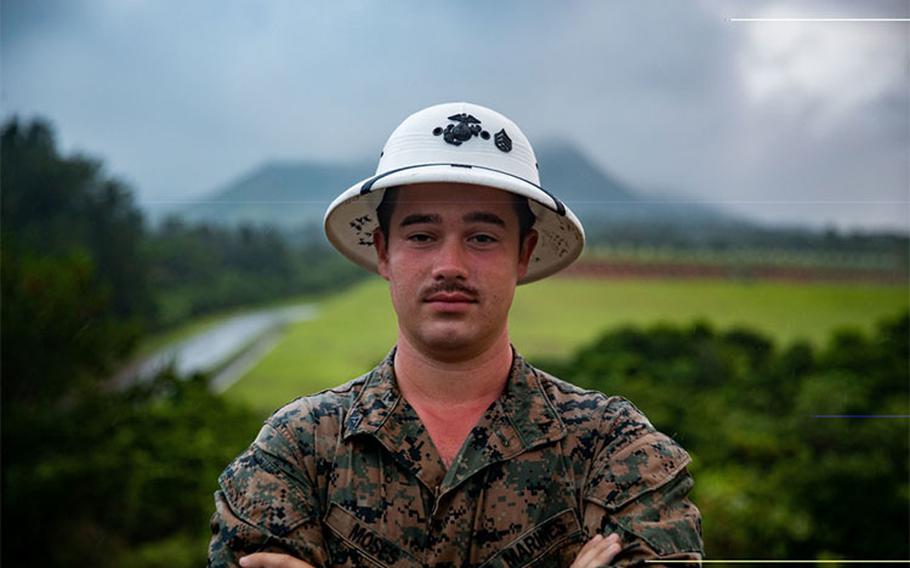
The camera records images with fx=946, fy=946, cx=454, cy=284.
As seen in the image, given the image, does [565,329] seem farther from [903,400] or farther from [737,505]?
[903,400]

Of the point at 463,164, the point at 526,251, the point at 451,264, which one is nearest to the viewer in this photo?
the point at 451,264

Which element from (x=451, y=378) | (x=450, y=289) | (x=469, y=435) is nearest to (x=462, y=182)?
(x=450, y=289)

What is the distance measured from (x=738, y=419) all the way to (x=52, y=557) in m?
9.07

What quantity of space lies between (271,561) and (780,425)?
10590 millimetres

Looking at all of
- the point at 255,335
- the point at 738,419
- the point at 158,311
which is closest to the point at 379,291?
the point at 255,335

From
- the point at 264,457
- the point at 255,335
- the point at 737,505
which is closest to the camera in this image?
the point at 264,457

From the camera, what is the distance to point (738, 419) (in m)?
12.1

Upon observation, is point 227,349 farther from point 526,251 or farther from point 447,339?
point 447,339

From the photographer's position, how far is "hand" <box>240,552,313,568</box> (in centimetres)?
262

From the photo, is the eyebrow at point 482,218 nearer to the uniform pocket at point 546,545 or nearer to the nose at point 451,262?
the nose at point 451,262

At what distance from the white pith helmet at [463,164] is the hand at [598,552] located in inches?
37.0

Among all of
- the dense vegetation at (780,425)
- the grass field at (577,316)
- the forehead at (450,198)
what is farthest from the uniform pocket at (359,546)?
the grass field at (577,316)

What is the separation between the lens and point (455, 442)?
2.91m

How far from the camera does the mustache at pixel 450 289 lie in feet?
8.99
